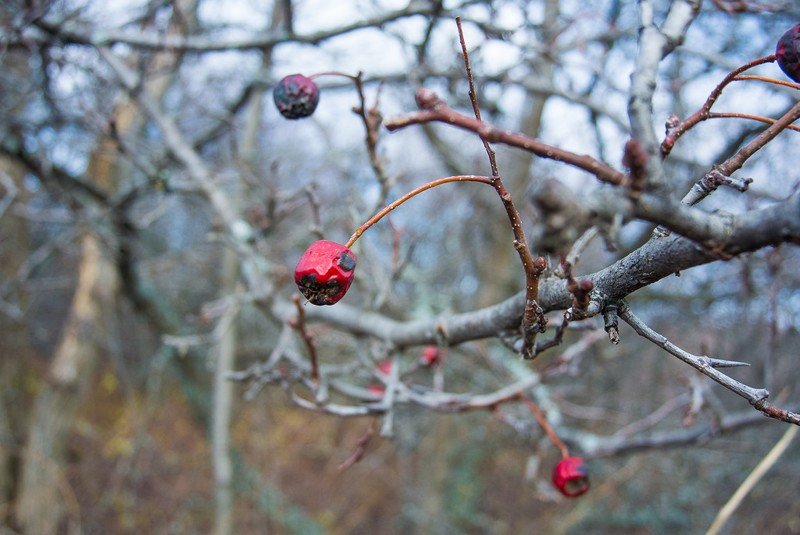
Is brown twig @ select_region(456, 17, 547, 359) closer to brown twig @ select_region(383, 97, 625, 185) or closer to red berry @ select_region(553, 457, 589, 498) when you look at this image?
brown twig @ select_region(383, 97, 625, 185)

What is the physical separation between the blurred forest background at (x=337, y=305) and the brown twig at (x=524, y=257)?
0.19 ft

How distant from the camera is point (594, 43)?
3.98 m

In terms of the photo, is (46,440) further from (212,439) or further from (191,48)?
(191,48)

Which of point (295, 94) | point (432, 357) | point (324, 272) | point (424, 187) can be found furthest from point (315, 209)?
point (424, 187)

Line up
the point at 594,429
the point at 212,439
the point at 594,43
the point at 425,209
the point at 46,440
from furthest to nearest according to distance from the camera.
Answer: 1. the point at 425,209
2. the point at 594,429
3. the point at 212,439
4. the point at 46,440
5. the point at 594,43

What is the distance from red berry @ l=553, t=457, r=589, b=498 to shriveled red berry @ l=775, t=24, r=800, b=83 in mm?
1185

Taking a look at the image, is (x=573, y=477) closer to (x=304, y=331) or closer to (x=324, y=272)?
(x=304, y=331)

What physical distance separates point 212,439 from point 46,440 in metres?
1.43

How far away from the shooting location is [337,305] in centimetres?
223

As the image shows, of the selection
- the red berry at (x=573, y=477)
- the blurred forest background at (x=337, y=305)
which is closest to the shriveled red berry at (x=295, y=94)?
the blurred forest background at (x=337, y=305)

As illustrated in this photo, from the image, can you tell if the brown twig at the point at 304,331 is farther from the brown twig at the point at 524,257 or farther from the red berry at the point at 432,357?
the brown twig at the point at 524,257

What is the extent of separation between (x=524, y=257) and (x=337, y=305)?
1.49 m

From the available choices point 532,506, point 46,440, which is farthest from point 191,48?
point 532,506

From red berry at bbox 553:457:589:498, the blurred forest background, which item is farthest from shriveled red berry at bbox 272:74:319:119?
red berry at bbox 553:457:589:498
